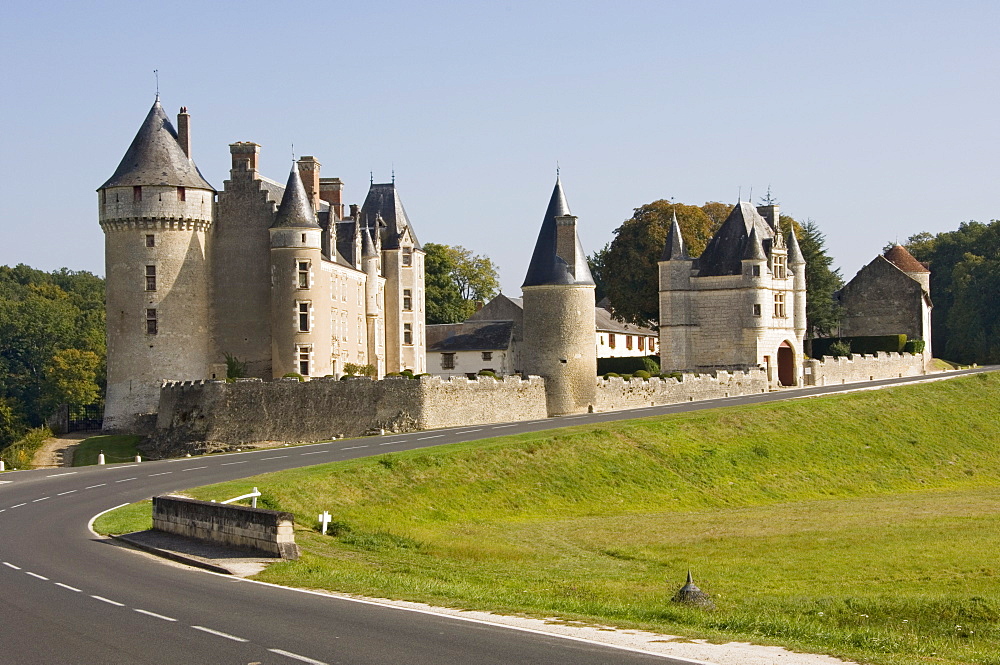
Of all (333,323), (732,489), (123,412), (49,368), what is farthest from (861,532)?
(49,368)

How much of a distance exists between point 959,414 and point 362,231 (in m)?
32.1

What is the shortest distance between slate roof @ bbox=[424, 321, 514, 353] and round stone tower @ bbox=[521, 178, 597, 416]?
23629mm

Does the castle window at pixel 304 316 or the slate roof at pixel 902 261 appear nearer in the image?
the castle window at pixel 304 316

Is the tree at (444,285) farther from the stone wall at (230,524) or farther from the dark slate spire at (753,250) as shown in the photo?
the stone wall at (230,524)

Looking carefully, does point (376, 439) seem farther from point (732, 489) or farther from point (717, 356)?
point (717, 356)

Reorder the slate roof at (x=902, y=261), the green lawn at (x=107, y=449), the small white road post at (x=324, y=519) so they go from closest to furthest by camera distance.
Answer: the small white road post at (x=324, y=519) → the green lawn at (x=107, y=449) → the slate roof at (x=902, y=261)

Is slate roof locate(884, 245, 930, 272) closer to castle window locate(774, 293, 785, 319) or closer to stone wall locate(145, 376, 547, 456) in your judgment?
castle window locate(774, 293, 785, 319)

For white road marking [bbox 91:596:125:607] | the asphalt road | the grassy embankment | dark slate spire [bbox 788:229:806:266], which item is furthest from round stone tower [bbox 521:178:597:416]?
white road marking [bbox 91:596:125:607]

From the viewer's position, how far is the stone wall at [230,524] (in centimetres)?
2112

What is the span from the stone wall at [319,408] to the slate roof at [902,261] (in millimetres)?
49605

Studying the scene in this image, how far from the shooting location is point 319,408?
5091 centimetres

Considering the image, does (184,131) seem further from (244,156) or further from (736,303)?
(736,303)

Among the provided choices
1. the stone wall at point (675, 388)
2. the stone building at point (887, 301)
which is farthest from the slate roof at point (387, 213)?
the stone building at point (887, 301)

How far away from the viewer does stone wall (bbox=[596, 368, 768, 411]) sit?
5781 cm
